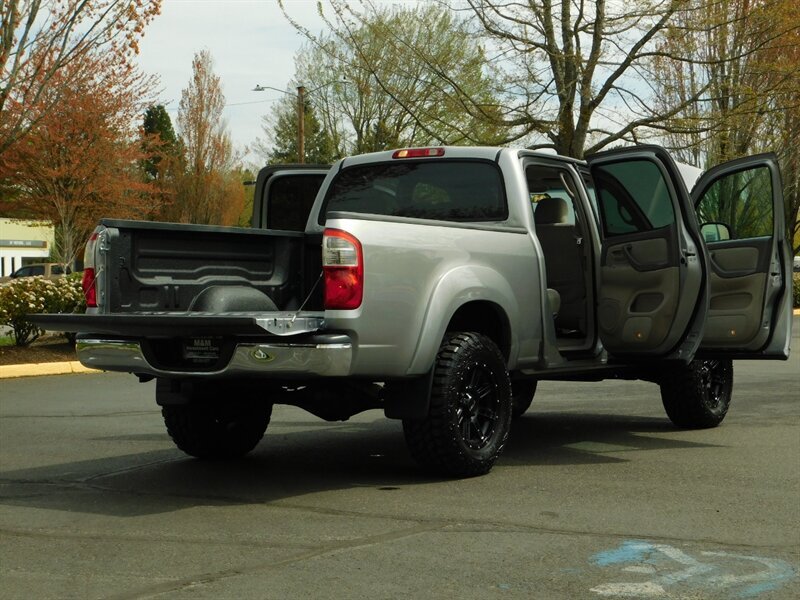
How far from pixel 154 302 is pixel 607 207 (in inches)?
133

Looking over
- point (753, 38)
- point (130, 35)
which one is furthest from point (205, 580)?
point (753, 38)

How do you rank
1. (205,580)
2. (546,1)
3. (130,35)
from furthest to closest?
1. (546,1)
2. (130,35)
3. (205,580)

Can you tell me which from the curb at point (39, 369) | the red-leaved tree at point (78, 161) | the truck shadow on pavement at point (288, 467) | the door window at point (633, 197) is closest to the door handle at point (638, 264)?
the door window at point (633, 197)

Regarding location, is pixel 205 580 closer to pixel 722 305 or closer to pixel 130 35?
pixel 722 305

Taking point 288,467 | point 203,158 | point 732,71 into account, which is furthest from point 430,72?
point 203,158

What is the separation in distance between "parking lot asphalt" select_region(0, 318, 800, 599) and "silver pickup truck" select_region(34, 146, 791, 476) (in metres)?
0.48

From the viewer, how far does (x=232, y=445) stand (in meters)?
8.19

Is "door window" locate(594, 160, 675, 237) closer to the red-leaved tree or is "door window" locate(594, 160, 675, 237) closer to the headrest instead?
the headrest

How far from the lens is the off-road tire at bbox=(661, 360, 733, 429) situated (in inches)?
373

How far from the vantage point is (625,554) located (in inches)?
209

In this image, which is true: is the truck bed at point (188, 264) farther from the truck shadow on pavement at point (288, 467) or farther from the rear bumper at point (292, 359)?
the truck shadow on pavement at point (288, 467)

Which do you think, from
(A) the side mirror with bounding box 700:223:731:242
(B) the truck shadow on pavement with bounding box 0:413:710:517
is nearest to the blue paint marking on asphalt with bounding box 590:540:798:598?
(B) the truck shadow on pavement with bounding box 0:413:710:517

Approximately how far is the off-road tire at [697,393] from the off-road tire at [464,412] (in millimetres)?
2345

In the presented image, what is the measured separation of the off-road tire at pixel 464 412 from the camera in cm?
700
